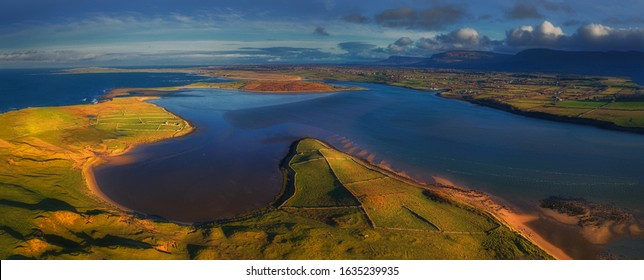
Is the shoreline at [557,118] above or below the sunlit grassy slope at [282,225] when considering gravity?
above

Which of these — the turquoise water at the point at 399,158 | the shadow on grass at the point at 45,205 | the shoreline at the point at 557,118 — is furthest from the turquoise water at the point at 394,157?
the shadow on grass at the point at 45,205

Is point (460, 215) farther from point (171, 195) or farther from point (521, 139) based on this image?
point (521, 139)

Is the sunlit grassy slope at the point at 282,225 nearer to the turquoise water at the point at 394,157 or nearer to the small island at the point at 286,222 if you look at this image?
the small island at the point at 286,222

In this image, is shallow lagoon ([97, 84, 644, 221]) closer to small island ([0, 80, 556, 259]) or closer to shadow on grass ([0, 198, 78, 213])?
small island ([0, 80, 556, 259])

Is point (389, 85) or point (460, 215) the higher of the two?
point (389, 85)

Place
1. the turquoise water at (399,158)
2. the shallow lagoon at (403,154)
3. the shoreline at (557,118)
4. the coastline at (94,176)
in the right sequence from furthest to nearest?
the shoreline at (557,118) → the shallow lagoon at (403,154) → the turquoise water at (399,158) → the coastline at (94,176)

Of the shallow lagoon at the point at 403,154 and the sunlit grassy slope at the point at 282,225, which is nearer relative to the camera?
the sunlit grassy slope at the point at 282,225

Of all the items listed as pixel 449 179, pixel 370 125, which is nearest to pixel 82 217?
pixel 449 179

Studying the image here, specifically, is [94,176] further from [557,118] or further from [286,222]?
[557,118]
